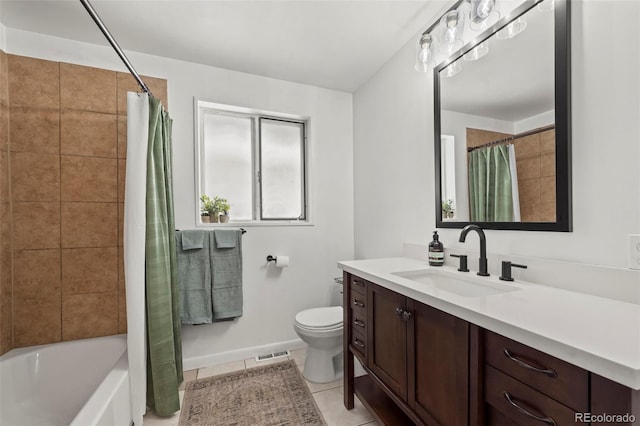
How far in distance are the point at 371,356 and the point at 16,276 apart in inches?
90.1

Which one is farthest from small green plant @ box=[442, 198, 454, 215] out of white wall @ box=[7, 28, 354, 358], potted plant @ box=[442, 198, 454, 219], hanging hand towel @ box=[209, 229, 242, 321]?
hanging hand towel @ box=[209, 229, 242, 321]

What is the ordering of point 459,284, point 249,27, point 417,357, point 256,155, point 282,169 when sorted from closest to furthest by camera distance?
point 417,357 < point 459,284 < point 249,27 < point 256,155 < point 282,169

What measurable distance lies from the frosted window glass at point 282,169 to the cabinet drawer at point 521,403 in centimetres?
203

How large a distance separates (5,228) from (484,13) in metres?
2.97

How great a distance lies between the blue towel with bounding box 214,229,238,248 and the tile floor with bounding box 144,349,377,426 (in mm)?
961

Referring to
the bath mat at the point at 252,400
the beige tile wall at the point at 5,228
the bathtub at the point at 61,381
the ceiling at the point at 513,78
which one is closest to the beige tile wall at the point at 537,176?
the ceiling at the point at 513,78

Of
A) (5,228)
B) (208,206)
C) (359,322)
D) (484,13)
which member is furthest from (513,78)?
(5,228)

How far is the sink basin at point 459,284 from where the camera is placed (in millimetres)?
1179

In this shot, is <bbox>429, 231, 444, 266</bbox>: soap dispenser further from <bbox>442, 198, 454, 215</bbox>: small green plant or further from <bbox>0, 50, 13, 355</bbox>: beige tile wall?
<bbox>0, 50, 13, 355</bbox>: beige tile wall

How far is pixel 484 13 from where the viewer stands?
50.3 inches

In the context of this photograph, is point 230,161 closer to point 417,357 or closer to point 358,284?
point 358,284

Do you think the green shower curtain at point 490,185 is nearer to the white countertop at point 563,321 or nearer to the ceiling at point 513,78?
the ceiling at point 513,78

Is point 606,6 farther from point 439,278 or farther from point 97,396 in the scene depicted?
point 97,396

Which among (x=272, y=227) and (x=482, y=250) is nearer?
(x=482, y=250)
